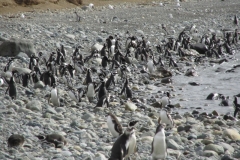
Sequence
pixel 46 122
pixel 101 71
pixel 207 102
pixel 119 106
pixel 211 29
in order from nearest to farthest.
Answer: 1. pixel 46 122
2. pixel 119 106
3. pixel 207 102
4. pixel 101 71
5. pixel 211 29

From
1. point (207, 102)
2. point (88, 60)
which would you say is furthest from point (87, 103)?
point (88, 60)

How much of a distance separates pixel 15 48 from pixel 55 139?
7.08 meters

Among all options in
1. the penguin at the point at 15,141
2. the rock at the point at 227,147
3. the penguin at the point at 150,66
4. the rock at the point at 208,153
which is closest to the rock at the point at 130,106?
the rock at the point at 227,147

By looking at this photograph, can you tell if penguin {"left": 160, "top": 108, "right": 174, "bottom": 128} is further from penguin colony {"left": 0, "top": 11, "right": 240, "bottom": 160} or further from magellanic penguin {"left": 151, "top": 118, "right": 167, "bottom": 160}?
magellanic penguin {"left": 151, "top": 118, "right": 167, "bottom": 160}

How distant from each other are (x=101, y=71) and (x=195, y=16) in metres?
13.7

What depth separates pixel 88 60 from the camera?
12.5m

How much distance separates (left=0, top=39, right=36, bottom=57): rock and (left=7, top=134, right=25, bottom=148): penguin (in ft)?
23.3

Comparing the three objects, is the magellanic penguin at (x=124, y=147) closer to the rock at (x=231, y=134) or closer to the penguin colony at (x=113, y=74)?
the penguin colony at (x=113, y=74)

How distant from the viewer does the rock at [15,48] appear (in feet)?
39.6

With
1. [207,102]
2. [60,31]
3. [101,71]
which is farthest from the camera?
[60,31]

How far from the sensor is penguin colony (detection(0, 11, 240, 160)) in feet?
17.9

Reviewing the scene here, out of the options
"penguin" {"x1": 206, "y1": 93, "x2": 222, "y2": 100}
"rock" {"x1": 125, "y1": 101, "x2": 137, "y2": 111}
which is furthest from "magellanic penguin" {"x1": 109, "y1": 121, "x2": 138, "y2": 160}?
"penguin" {"x1": 206, "y1": 93, "x2": 222, "y2": 100}

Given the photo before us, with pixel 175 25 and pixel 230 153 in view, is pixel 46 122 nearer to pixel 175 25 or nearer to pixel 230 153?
pixel 230 153

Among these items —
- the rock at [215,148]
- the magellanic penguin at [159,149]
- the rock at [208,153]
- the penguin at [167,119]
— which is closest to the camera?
the magellanic penguin at [159,149]
